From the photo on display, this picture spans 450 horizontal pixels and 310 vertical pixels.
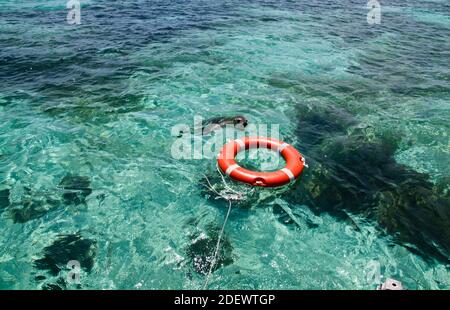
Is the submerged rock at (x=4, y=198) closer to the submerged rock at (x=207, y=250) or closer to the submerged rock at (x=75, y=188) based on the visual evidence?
the submerged rock at (x=75, y=188)

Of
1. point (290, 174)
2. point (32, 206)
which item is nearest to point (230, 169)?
point (290, 174)

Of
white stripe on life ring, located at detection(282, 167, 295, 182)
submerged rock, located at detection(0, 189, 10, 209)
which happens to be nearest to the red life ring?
white stripe on life ring, located at detection(282, 167, 295, 182)

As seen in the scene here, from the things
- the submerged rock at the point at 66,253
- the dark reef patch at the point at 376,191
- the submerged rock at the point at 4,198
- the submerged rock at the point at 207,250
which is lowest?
the submerged rock at the point at 66,253

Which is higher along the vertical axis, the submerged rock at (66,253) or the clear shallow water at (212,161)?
the clear shallow water at (212,161)

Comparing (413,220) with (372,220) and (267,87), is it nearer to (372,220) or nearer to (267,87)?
(372,220)

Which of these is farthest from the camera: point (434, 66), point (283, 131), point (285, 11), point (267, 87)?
point (285, 11)

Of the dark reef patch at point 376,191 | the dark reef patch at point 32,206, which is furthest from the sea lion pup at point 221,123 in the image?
the dark reef patch at point 32,206
